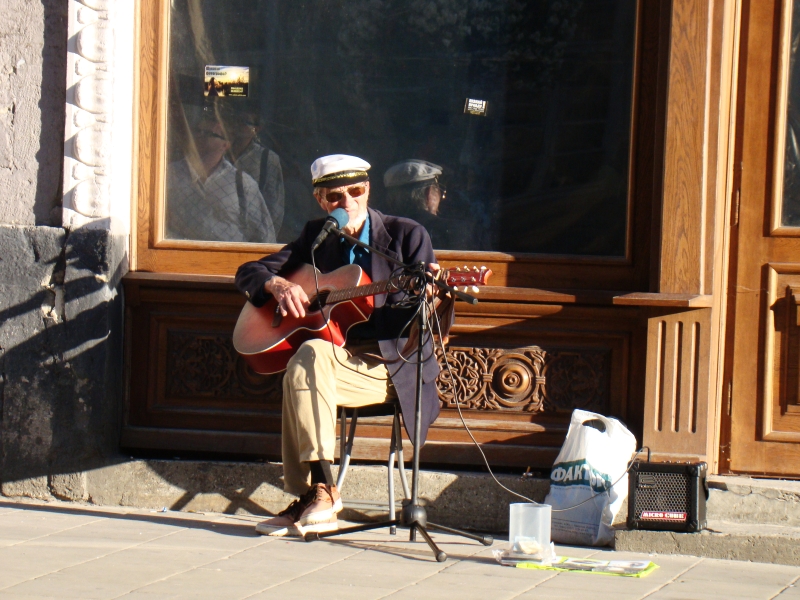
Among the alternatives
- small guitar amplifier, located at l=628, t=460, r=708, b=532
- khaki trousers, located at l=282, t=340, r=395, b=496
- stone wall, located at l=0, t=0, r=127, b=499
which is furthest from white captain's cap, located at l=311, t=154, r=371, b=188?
small guitar amplifier, located at l=628, t=460, r=708, b=532

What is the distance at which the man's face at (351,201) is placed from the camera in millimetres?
4742

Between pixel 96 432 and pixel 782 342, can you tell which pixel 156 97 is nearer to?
pixel 96 432

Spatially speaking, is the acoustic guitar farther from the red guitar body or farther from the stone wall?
the stone wall

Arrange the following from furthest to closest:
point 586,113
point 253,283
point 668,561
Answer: point 586,113, point 253,283, point 668,561

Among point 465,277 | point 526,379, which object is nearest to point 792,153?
point 526,379

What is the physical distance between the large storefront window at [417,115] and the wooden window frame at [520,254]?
6 centimetres

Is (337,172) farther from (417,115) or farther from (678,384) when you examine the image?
(678,384)

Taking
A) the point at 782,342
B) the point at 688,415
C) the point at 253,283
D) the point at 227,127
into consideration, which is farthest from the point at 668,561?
the point at 227,127

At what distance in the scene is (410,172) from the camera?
536 centimetres

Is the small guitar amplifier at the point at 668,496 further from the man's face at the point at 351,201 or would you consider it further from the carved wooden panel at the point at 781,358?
the man's face at the point at 351,201

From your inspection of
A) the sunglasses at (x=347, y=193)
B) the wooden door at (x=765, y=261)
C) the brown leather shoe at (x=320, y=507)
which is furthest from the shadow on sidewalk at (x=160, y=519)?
the wooden door at (x=765, y=261)

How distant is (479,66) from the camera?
17.3 ft

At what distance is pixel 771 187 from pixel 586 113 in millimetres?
923

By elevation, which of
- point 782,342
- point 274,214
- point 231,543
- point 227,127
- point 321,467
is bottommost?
point 231,543
